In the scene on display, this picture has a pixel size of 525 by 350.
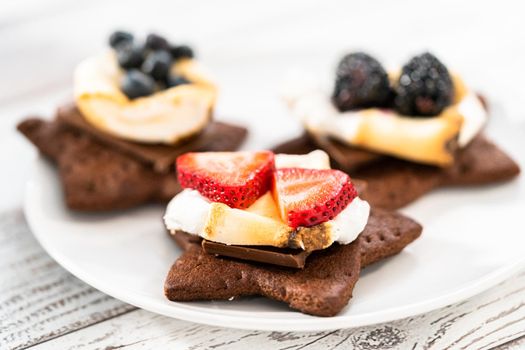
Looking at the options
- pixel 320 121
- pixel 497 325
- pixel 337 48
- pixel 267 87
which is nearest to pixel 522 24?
pixel 337 48

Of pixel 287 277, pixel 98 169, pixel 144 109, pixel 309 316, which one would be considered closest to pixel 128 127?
pixel 144 109

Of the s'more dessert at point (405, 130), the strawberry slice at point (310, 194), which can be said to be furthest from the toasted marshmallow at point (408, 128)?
the strawberry slice at point (310, 194)

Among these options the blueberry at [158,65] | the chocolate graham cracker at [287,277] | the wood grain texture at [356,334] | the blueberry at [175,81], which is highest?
the blueberry at [158,65]

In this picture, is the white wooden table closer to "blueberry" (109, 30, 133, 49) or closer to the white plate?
the white plate

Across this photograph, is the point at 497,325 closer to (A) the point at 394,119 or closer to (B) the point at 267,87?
(A) the point at 394,119

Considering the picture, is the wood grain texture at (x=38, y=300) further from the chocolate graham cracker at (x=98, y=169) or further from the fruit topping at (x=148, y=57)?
the fruit topping at (x=148, y=57)

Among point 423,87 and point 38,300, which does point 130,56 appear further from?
point 423,87

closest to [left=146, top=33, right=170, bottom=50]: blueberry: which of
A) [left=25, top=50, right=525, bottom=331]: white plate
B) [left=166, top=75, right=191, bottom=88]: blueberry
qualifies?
[left=166, top=75, right=191, bottom=88]: blueberry

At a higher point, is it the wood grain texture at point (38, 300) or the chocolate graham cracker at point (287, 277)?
the chocolate graham cracker at point (287, 277)

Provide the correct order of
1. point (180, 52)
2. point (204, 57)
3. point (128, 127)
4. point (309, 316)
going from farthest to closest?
point (204, 57)
point (180, 52)
point (128, 127)
point (309, 316)
